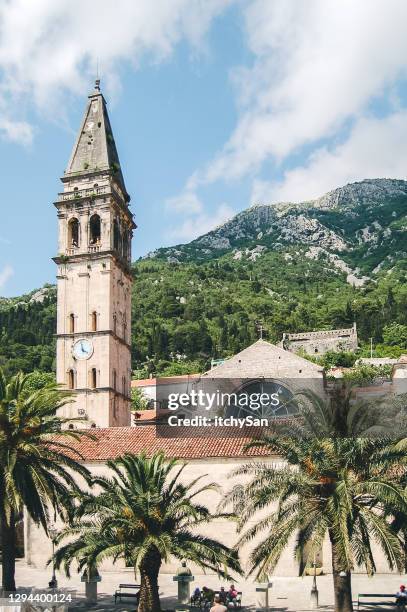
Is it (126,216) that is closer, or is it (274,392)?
(274,392)

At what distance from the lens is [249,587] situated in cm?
3209

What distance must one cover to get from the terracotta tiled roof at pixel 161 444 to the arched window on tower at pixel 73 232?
2118 cm

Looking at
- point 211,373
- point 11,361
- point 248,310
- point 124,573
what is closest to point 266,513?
point 124,573

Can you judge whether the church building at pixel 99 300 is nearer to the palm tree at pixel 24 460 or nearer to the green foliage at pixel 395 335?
the palm tree at pixel 24 460

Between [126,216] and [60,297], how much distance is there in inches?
332

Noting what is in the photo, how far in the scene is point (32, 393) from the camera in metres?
27.8

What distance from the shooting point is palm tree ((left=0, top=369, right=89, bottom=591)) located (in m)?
26.2

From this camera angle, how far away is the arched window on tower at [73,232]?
5991cm

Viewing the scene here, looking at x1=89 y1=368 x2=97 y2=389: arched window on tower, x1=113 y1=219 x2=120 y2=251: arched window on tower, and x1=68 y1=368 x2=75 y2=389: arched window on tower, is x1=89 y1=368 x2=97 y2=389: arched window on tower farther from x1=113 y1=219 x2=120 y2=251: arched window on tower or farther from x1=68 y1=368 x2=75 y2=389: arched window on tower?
x1=113 y1=219 x2=120 y2=251: arched window on tower

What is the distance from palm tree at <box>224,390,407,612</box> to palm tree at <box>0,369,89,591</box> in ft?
20.2

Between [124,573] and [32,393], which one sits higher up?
[32,393]

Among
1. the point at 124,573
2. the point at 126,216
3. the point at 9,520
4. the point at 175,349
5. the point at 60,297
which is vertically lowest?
the point at 124,573

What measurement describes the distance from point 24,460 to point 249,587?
10967 mm

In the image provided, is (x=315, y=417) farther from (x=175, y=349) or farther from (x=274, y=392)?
(x=175, y=349)
